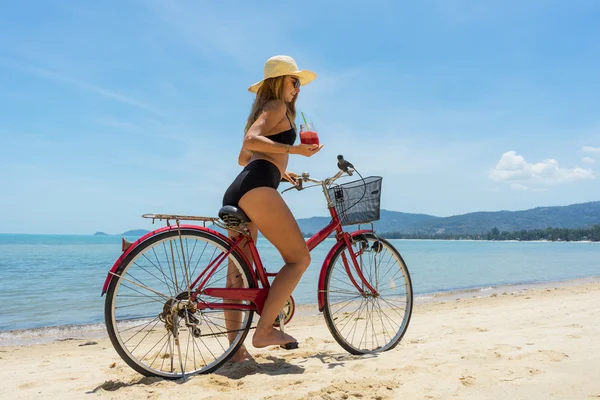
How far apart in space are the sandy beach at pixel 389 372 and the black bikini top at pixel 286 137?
5.13 feet

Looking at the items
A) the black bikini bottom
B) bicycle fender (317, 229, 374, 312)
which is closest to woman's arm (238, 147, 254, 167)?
the black bikini bottom

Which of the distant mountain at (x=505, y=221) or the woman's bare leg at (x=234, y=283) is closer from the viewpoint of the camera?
the woman's bare leg at (x=234, y=283)

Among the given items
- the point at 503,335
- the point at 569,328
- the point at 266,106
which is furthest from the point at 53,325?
the point at 569,328

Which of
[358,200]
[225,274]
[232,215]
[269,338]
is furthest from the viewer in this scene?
[358,200]

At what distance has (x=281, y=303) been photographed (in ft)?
10.5

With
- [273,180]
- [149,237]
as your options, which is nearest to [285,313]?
[273,180]

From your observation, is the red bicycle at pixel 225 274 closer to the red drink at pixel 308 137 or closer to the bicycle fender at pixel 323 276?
the bicycle fender at pixel 323 276

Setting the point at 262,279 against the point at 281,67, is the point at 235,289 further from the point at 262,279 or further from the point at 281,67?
the point at 281,67

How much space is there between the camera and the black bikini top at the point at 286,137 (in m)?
3.23

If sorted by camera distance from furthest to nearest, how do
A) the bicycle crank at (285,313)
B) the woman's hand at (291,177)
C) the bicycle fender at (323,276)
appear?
the woman's hand at (291,177), the bicycle fender at (323,276), the bicycle crank at (285,313)

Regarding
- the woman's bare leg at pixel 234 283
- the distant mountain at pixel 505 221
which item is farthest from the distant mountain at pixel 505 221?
the woman's bare leg at pixel 234 283

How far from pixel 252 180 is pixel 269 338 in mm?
1088

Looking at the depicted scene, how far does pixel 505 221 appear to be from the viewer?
158375mm

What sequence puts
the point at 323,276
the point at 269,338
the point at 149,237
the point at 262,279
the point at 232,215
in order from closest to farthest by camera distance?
the point at 149,237
the point at 232,215
the point at 269,338
the point at 262,279
the point at 323,276
